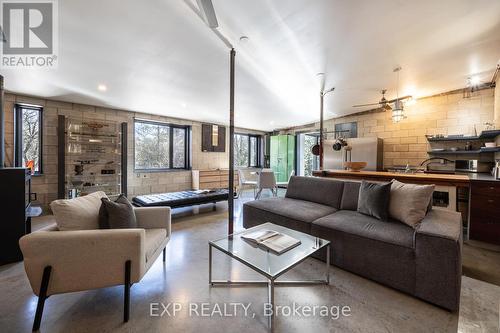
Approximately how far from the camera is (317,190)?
3078 mm

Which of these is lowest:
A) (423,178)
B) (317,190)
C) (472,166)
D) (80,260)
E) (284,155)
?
(80,260)

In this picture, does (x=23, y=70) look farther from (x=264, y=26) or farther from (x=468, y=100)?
(x=468, y=100)

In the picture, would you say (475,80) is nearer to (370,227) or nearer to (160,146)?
(370,227)

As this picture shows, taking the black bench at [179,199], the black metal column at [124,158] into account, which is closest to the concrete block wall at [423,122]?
the black bench at [179,199]

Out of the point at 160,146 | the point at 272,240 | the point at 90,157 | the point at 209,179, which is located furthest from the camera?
the point at 209,179

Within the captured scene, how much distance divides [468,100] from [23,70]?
7564 mm

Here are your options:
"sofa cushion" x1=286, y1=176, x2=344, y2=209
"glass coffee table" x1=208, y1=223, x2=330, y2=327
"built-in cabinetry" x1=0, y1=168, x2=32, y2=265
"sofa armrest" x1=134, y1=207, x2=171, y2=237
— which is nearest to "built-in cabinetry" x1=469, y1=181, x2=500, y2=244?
"sofa cushion" x1=286, y1=176, x2=344, y2=209

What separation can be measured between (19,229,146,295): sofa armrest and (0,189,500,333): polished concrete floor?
0.26 m

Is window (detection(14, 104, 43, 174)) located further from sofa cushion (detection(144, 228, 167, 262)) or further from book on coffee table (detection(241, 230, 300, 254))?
book on coffee table (detection(241, 230, 300, 254))

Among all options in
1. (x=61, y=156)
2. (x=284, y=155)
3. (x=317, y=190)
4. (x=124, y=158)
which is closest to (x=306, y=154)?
(x=284, y=155)

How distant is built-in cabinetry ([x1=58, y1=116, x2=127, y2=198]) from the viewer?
3914 mm

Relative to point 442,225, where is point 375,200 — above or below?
above

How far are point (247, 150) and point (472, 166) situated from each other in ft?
→ 19.1

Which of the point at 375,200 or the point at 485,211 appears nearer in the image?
the point at 375,200
